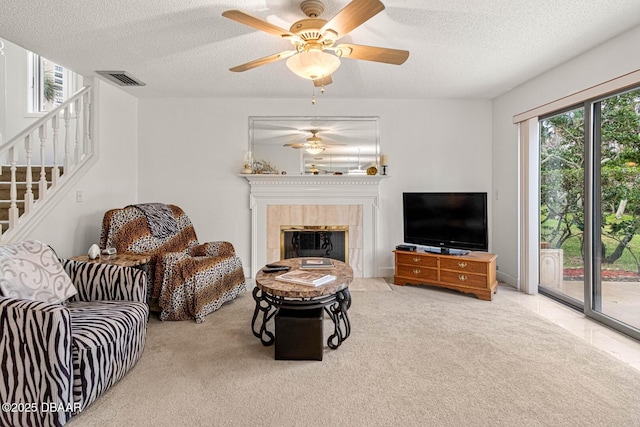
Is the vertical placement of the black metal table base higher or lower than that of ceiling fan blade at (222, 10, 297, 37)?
lower

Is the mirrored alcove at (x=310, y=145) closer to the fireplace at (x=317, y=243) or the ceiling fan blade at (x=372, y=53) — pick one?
the fireplace at (x=317, y=243)

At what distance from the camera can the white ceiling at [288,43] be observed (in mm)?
2182

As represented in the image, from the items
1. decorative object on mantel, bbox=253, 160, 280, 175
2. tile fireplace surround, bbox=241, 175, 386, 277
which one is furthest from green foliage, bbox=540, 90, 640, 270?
decorative object on mantel, bbox=253, 160, 280, 175

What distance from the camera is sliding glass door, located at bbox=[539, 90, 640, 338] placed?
2.63 meters

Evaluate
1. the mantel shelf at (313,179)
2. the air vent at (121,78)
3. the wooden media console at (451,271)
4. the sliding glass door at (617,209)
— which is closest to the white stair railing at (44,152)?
the air vent at (121,78)

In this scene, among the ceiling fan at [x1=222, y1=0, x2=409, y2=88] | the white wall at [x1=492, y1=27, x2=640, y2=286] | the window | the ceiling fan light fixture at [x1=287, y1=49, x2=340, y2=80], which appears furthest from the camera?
the window

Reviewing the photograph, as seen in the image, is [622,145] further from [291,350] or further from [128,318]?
[128,318]

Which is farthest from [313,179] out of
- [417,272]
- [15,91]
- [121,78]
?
[15,91]

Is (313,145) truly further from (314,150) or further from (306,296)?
(306,296)

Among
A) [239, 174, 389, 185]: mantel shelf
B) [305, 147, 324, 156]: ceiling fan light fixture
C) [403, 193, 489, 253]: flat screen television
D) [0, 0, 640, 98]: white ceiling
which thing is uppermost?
[0, 0, 640, 98]: white ceiling

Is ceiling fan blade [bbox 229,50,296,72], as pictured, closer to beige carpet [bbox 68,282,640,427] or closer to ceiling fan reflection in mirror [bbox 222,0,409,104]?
ceiling fan reflection in mirror [bbox 222,0,409,104]

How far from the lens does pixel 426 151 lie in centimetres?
441

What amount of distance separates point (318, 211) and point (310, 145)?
2.96 ft

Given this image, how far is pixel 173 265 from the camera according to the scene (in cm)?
288
